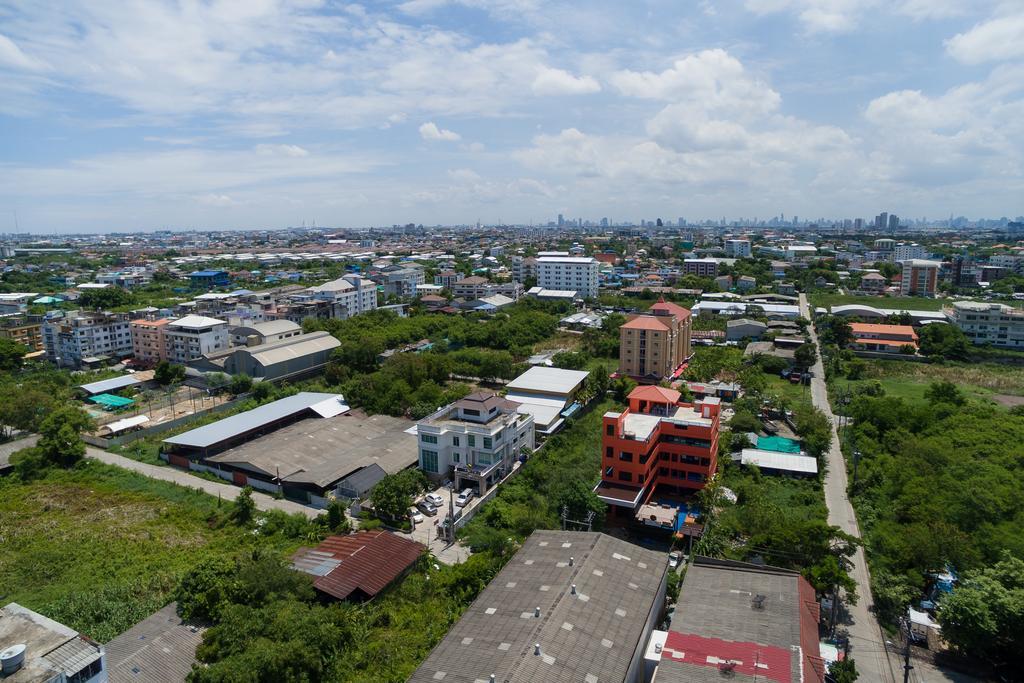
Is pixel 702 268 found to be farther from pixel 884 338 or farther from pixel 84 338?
pixel 84 338

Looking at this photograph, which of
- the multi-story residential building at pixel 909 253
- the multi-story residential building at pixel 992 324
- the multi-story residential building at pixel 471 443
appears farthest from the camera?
the multi-story residential building at pixel 909 253

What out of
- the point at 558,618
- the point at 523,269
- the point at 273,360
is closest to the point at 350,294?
the point at 273,360

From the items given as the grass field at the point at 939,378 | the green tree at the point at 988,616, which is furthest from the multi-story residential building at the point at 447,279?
the green tree at the point at 988,616

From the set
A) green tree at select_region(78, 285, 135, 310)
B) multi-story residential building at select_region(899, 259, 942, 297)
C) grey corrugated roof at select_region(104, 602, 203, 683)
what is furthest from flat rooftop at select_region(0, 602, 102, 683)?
multi-story residential building at select_region(899, 259, 942, 297)

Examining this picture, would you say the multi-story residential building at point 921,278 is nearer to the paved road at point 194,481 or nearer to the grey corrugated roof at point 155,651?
the paved road at point 194,481

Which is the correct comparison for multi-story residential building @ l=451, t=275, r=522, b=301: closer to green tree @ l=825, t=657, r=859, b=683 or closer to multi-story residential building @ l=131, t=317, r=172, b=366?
multi-story residential building @ l=131, t=317, r=172, b=366

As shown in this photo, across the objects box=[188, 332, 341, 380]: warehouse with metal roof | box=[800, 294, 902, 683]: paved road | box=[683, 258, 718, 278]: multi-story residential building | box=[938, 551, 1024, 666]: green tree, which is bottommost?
box=[800, 294, 902, 683]: paved road

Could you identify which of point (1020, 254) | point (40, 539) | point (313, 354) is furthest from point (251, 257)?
point (1020, 254)
